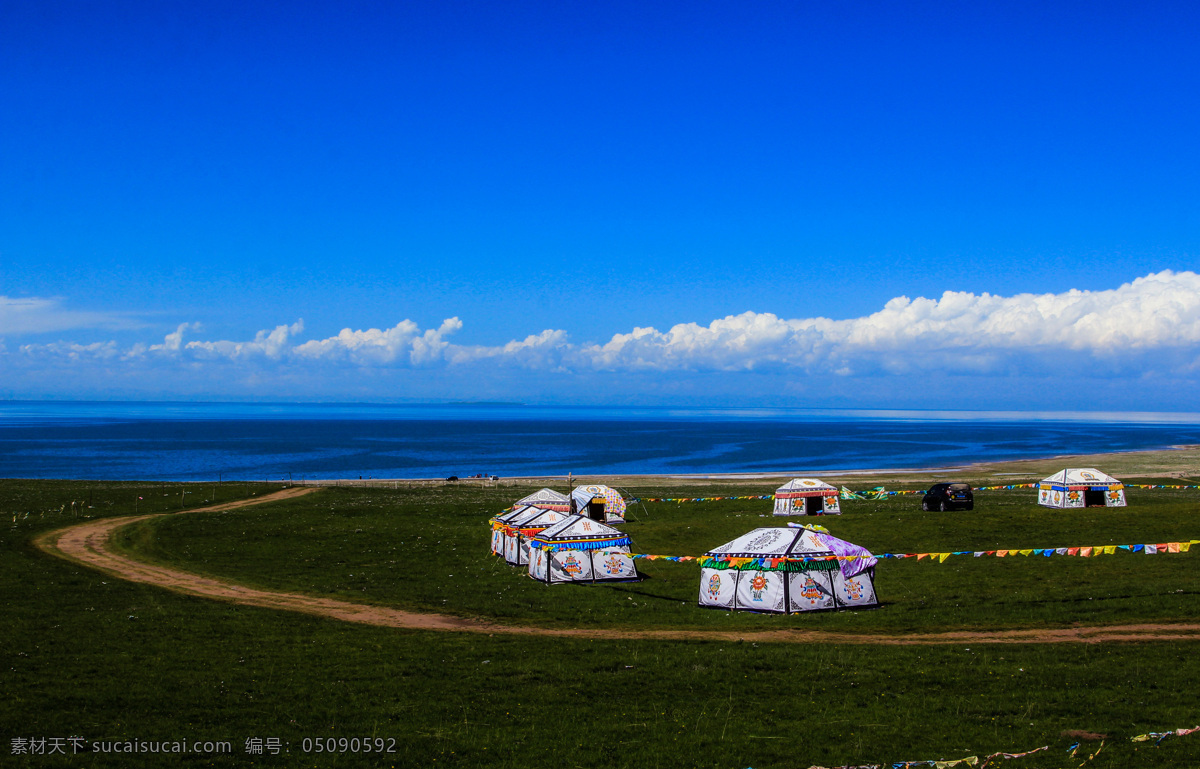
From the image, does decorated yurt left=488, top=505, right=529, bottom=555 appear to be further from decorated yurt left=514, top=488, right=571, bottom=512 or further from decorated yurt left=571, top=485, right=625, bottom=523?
decorated yurt left=571, top=485, right=625, bottom=523

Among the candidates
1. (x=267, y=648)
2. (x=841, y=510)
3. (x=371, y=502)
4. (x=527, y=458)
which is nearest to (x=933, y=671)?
(x=267, y=648)

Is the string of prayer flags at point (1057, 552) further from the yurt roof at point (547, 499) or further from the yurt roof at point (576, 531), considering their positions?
the yurt roof at point (547, 499)

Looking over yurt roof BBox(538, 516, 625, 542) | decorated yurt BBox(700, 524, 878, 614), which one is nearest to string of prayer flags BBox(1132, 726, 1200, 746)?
decorated yurt BBox(700, 524, 878, 614)

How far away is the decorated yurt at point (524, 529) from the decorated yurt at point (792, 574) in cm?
1097

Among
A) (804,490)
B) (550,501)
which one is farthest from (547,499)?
(804,490)

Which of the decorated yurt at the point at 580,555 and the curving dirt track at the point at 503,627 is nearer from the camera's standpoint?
the curving dirt track at the point at 503,627

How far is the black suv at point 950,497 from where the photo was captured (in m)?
58.3

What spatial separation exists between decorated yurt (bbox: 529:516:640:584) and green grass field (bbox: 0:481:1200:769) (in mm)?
1113

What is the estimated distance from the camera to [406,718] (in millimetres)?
18172

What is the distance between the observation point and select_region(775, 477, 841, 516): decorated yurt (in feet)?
192

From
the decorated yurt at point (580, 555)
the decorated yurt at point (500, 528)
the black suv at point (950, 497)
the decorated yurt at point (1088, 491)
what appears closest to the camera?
the decorated yurt at point (580, 555)

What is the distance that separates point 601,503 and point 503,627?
1168 inches

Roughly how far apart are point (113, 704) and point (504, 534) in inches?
988

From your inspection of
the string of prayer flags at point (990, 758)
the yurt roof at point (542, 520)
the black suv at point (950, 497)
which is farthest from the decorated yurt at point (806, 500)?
the string of prayer flags at point (990, 758)
